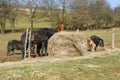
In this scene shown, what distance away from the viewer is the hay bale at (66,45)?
739 inches

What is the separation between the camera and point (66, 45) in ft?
62.5

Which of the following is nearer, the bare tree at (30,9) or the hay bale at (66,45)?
the hay bale at (66,45)

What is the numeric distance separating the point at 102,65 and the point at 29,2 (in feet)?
197

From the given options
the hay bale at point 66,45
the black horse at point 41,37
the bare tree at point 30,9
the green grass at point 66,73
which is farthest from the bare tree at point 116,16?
the green grass at point 66,73

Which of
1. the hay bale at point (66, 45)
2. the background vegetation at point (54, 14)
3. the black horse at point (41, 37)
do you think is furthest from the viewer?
the background vegetation at point (54, 14)

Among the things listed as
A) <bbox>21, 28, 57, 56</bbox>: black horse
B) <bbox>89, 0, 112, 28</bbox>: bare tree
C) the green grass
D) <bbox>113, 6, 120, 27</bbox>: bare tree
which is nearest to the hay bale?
<bbox>21, 28, 57, 56</bbox>: black horse

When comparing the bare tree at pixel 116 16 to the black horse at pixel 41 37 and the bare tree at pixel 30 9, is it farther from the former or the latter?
the black horse at pixel 41 37

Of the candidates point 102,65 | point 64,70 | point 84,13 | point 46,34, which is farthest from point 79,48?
point 84,13

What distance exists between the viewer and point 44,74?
11.0m

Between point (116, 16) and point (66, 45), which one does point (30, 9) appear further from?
point (66, 45)

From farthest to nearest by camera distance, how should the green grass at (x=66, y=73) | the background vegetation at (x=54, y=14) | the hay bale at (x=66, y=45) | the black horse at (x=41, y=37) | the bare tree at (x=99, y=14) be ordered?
the bare tree at (x=99, y=14)
the background vegetation at (x=54, y=14)
the black horse at (x=41, y=37)
the hay bale at (x=66, y=45)
the green grass at (x=66, y=73)

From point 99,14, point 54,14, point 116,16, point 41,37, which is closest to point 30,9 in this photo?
point 54,14

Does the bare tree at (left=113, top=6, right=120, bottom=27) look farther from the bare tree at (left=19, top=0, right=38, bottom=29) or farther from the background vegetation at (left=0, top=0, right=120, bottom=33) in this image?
the bare tree at (left=19, top=0, right=38, bottom=29)

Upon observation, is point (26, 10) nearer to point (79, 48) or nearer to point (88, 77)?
point (79, 48)
